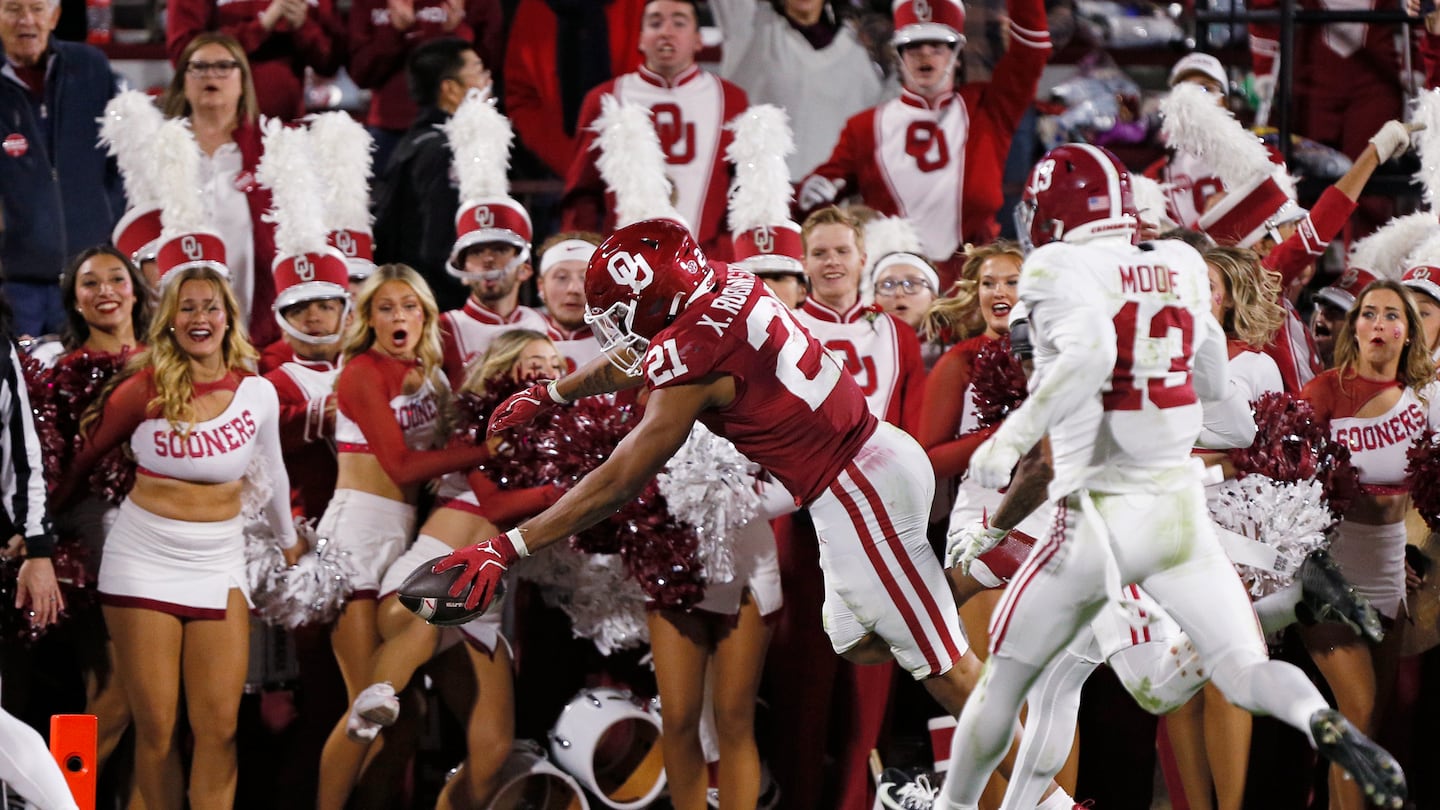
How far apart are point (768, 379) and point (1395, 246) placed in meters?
3.15

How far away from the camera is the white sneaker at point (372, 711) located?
5.73m

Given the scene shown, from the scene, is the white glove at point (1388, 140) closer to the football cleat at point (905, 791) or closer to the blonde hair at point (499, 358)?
the football cleat at point (905, 791)

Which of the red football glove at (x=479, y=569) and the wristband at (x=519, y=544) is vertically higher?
the wristband at (x=519, y=544)

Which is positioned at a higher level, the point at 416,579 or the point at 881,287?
the point at 881,287

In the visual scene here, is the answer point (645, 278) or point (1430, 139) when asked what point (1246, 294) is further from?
point (645, 278)

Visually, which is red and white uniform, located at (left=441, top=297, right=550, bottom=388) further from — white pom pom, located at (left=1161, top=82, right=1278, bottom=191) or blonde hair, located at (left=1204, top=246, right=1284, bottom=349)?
white pom pom, located at (left=1161, top=82, right=1278, bottom=191)

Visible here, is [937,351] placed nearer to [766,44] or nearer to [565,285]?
[565,285]

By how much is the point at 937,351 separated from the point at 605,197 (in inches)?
57.7

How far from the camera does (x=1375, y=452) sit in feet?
19.4

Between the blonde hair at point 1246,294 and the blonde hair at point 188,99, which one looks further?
the blonde hair at point 188,99

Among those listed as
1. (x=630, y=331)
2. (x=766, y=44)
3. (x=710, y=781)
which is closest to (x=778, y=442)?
(x=630, y=331)

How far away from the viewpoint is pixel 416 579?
4.46m

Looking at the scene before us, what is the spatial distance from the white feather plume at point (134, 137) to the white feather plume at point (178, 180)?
8cm

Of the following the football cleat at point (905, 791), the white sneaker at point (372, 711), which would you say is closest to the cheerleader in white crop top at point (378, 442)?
the white sneaker at point (372, 711)
